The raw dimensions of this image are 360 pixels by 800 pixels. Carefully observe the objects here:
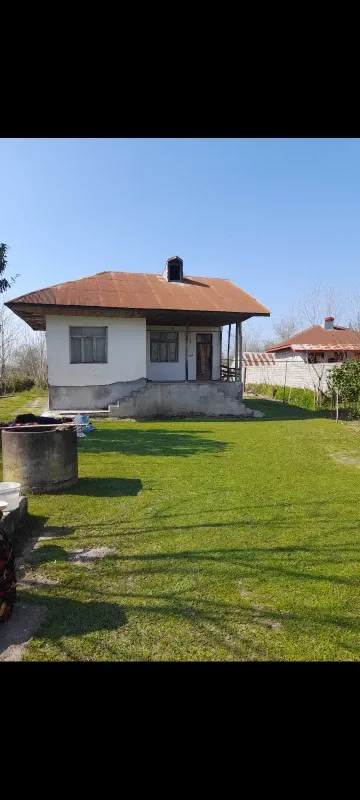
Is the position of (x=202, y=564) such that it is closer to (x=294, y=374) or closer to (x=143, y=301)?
(x=143, y=301)

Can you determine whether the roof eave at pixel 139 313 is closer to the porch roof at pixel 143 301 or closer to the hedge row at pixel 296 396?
the porch roof at pixel 143 301

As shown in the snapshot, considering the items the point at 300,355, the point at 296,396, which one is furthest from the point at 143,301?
the point at 300,355

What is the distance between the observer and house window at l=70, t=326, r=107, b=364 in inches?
620

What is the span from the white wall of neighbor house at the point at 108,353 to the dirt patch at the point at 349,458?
9089 mm

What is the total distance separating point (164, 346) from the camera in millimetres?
19000

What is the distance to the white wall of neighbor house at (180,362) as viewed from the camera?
18.6 metres

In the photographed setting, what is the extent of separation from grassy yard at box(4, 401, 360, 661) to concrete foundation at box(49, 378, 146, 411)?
26.6ft

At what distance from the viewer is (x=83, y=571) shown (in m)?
3.54

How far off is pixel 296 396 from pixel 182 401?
7.95 metres

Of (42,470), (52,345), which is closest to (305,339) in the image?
(52,345)
